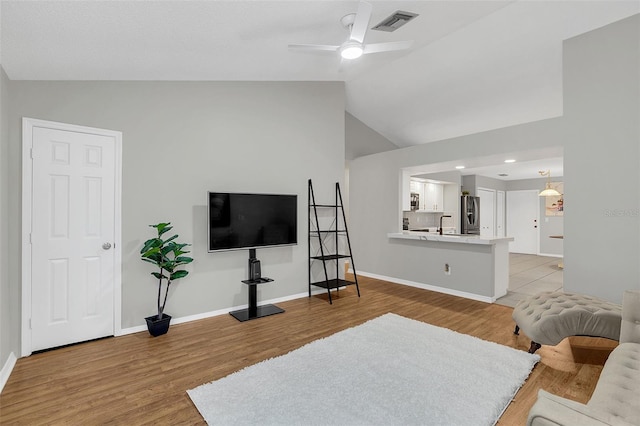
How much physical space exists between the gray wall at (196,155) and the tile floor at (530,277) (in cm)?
333

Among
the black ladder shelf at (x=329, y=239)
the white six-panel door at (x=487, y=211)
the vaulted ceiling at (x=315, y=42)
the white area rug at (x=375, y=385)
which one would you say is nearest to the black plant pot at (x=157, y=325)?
the white area rug at (x=375, y=385)

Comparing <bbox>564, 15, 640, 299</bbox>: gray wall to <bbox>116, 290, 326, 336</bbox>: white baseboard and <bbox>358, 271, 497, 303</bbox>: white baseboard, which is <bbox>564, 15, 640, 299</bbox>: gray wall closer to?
<bbox>358, 271, 497, 303</bbox>: white baseboard

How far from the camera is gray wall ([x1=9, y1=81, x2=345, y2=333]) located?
10.4 ft

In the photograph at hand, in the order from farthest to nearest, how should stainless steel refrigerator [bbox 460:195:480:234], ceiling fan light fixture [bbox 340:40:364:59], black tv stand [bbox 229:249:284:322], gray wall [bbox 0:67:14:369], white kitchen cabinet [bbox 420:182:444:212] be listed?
stainless steel refrigerator [bbox 460:195:480:234], white kitchen cabinet [bbox 420:182:444:212], black tv stand [bbox 229:249:284:322], ceiling fan light fixture [bbox 340:40:364:59], gray wall [bbox 0:67:14:369]

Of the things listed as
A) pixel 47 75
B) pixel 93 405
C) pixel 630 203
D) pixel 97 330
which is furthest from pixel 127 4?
pixel 630 203

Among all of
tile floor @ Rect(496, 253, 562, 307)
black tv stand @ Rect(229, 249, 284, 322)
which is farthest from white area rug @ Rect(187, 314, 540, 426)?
tile floor @ Rect(496, 253, 562, 307)

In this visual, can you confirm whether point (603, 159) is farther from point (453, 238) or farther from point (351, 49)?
point (351, 49)

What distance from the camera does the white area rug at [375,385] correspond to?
1967mm

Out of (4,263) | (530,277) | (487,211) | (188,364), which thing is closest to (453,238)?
(530,277)

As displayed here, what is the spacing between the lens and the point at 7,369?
2525 millimetres

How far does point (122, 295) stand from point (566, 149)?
518 centimetres

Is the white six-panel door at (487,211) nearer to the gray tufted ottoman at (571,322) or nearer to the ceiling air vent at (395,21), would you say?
the gray tufted ottoman at (571,322)

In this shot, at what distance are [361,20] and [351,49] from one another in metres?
0.30

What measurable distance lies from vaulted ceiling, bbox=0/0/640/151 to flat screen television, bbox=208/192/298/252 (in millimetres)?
1546
